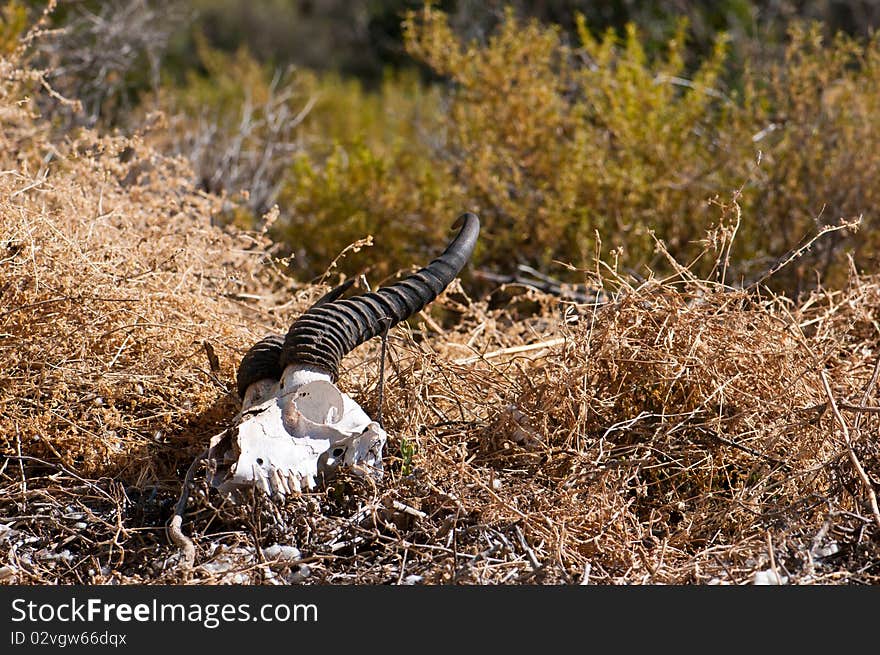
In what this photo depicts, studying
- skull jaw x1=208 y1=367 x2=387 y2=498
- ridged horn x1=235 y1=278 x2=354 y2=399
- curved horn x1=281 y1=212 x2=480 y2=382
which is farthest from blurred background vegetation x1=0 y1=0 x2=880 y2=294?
skull jaw x1=208 y1=367 x2=387 y2=498

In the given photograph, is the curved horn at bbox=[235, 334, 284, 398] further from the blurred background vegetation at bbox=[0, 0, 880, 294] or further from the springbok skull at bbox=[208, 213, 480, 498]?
the blurred background vegetation at bbox=[0, 0, 880, 294]

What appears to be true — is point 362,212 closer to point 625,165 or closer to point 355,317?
point 625,165

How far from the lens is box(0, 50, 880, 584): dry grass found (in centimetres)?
337

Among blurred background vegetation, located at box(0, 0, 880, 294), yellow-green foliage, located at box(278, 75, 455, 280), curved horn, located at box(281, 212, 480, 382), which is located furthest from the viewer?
yellow-green foliage, located at box(278, 75, 455, 280)

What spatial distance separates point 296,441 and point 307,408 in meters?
0.11

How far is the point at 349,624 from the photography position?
2.95 metres

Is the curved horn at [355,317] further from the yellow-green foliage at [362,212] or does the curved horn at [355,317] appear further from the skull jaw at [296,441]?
the yellow-green foliage at [362,212]

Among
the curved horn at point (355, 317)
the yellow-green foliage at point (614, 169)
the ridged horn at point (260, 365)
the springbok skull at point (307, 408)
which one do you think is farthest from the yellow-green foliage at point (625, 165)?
the ridged horn at point (260, 365)

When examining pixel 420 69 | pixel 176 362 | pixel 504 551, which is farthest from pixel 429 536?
pixel 420 69

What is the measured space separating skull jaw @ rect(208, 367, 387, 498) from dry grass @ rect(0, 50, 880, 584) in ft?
0.24

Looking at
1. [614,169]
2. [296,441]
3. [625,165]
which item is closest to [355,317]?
[296,441]

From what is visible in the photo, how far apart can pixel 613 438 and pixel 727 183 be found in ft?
11.3

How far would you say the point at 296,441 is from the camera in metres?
3.56

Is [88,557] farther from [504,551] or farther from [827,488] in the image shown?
[827,488]
